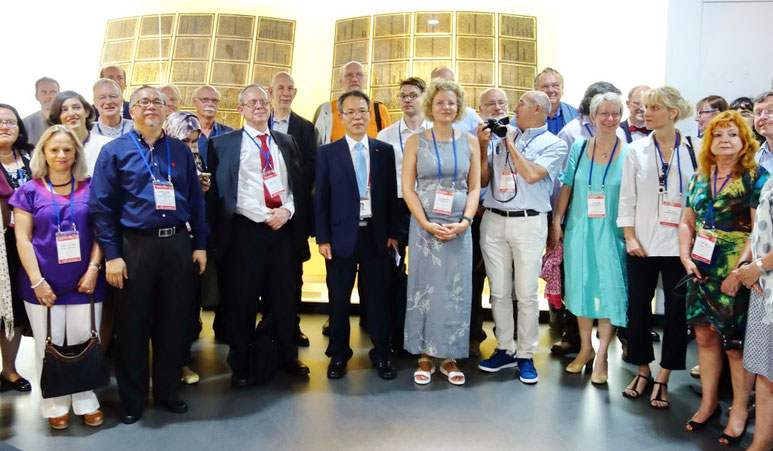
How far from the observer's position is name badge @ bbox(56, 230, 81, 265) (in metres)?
2.82

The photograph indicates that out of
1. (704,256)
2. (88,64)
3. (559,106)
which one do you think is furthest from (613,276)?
(88,64)

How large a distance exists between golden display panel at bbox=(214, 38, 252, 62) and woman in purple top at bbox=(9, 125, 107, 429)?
301 cm

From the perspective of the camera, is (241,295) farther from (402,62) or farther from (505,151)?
(402,62)

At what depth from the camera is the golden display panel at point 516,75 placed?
563 centimetres

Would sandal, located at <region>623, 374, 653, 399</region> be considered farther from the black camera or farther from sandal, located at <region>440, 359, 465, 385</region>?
Answer: the black camera

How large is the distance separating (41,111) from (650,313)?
4.65 m

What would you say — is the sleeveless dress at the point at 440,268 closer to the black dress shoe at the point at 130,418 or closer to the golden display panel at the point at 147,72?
the black dress shoe at the point at 130,418

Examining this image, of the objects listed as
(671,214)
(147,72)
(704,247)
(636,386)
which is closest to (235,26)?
(147,72)

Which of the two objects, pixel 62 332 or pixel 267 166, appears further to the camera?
pixel 267 166

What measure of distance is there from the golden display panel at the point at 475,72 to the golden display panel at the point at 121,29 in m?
3.31

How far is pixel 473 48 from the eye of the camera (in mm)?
5699

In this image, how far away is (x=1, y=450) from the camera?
215 cm

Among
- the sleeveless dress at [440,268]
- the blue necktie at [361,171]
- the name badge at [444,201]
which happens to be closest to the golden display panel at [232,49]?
the blue necktie at [361,171]

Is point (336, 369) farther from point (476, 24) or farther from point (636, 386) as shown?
point (476, 24)
